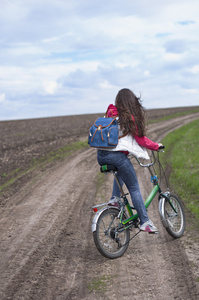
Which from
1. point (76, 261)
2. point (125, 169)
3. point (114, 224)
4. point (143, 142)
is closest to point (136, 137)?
point (143, 142)

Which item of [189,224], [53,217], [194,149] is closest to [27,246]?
[53,217]

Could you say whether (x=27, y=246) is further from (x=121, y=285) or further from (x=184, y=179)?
(x=184, y=179)

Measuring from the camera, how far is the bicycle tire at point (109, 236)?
4.91 metres

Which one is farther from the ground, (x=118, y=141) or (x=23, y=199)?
(x=118, y=141)

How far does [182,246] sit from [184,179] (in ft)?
15.3

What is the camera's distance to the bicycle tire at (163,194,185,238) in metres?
5.78

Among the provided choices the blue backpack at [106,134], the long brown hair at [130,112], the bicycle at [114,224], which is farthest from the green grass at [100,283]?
the long brown hair at [130,112]

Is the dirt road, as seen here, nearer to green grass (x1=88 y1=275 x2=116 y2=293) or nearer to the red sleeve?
green grass (x1=88 y1=275 x2=116 y2=293)

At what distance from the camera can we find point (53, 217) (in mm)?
7293

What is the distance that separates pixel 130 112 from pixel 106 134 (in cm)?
48

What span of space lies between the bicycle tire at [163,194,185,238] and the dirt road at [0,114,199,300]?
0.46ft

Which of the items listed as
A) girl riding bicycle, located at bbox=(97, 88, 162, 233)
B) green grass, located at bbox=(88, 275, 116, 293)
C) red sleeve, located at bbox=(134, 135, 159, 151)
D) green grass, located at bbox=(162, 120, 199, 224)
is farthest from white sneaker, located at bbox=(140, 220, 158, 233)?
green grass, located at bbox=(162, 120, 199, 224)

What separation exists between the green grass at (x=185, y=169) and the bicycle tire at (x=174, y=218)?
2.60 ft

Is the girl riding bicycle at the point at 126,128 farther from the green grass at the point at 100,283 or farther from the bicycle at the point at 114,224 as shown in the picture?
the green grass at the point at 100,283
